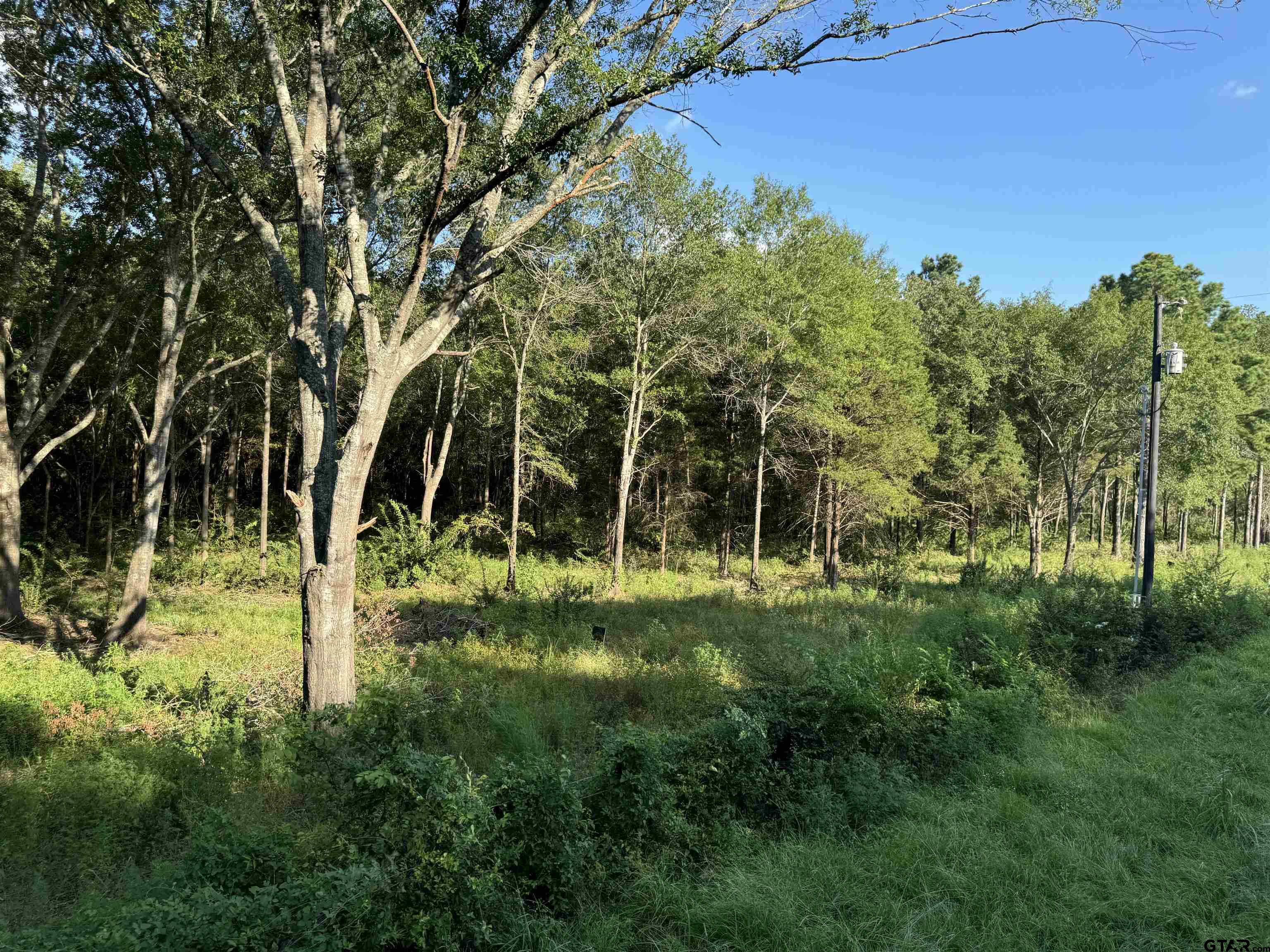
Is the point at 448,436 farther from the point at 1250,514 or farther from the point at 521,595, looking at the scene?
the point at 1250,514

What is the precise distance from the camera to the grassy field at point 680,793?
3541 mm

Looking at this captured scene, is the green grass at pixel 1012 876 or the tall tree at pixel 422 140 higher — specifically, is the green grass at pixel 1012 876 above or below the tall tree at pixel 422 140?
below

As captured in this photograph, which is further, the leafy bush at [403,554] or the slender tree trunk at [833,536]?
the slender tree trunk at [833,536]

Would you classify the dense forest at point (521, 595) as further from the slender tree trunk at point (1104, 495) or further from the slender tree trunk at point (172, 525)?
the slender tree trunk at point (1104, 495)

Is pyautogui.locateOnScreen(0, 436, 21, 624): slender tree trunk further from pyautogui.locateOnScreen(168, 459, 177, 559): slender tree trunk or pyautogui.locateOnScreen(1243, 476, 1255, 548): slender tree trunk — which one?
pyautogui.locateOnScreen(1243, 476, 1255, 548): slender tree trunk

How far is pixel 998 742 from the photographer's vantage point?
6.63m

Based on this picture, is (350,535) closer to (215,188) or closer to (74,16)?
(215,188)

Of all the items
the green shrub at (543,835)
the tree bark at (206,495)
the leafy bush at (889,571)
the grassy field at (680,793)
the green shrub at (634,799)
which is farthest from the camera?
the leafy bush at (889,571)

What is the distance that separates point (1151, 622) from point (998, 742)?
21.0 feet

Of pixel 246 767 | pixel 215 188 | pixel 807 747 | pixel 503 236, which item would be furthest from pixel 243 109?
pixel 807 747

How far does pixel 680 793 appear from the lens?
5.09m

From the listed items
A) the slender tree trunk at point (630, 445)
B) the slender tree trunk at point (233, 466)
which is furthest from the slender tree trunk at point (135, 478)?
the slender tree trunk at point (630, 445)

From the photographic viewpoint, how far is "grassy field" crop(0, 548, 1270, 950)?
3.54 m

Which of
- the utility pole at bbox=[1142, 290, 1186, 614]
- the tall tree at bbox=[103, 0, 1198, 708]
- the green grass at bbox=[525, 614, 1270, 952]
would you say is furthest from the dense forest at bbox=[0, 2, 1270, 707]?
the utility pole at bbox=[1142, 290, 1186, 614]
